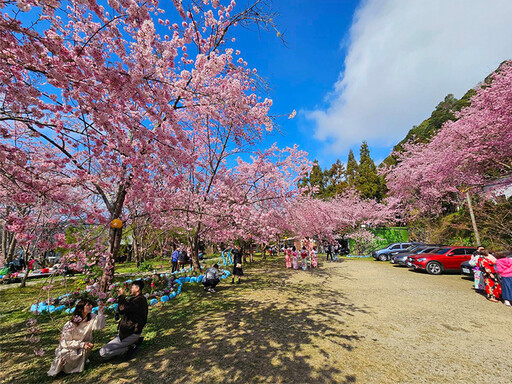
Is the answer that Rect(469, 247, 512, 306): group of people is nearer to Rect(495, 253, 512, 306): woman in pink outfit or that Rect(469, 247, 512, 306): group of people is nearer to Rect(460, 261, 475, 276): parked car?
Rect(495, 253, 512, 306): woman in pink outfit

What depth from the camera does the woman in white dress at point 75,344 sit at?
3.50 m

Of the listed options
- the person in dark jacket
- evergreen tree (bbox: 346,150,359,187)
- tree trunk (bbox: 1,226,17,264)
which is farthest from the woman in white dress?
evergreen tree (bbox: 346,150,359,187)

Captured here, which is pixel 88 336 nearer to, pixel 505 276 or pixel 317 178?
pixel 505 276

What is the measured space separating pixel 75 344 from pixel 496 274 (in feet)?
37.6

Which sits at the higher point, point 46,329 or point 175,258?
point 175,258

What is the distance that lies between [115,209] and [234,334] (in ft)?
15.5

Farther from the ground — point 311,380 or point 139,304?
point 139,304

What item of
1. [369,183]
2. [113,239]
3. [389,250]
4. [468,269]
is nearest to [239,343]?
[113,239]

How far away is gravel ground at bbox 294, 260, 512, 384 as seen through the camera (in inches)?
130

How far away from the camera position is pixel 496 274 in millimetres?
7211

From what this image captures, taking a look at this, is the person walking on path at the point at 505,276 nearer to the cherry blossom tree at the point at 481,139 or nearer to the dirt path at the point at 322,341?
the dirt path at the point at 322,341

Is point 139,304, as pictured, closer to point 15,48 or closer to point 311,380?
point 311,380

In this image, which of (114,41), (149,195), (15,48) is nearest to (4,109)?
(15,48)

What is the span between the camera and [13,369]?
3668mm
